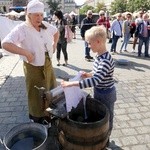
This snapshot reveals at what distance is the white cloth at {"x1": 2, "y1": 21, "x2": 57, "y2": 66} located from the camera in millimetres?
3432

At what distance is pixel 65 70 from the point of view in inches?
328

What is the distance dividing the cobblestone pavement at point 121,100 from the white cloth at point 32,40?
150 centimetres

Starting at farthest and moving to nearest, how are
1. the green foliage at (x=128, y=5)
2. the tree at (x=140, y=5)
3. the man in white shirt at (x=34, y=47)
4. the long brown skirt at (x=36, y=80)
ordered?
the green foliage at (x=128, y=5), the tree at (x=140, y=5), the long brown skirt at (x=36, y=80), the man in white shirt at (x=34, y=47)

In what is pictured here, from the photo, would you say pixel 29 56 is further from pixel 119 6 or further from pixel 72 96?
pixel 119 6

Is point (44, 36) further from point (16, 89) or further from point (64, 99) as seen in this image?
point (16, 89)

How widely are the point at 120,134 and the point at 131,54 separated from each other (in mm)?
7157

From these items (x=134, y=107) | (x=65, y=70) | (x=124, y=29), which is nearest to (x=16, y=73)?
(x=65, y=70)

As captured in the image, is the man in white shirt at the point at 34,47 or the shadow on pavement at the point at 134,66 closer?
the man in white shirt at the point at 34,47

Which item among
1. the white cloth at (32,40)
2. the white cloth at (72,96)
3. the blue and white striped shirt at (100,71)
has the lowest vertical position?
the white cloth at (72,96)

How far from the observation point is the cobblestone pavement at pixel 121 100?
4.17 metres

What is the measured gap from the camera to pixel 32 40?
3500 millimetres

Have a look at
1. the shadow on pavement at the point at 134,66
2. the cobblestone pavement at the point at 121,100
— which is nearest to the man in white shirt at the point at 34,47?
the cobblestone pavement at the point at 121,100

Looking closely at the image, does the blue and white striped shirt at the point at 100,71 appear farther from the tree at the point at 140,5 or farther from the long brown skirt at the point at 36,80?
the tree at the point at 140,5

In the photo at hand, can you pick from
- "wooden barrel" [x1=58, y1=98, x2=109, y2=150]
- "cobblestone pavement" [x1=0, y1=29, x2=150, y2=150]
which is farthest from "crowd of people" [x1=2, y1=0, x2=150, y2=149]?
"cobblestone pavement" [x1=0, y1=29, x2=150, y2=150]
